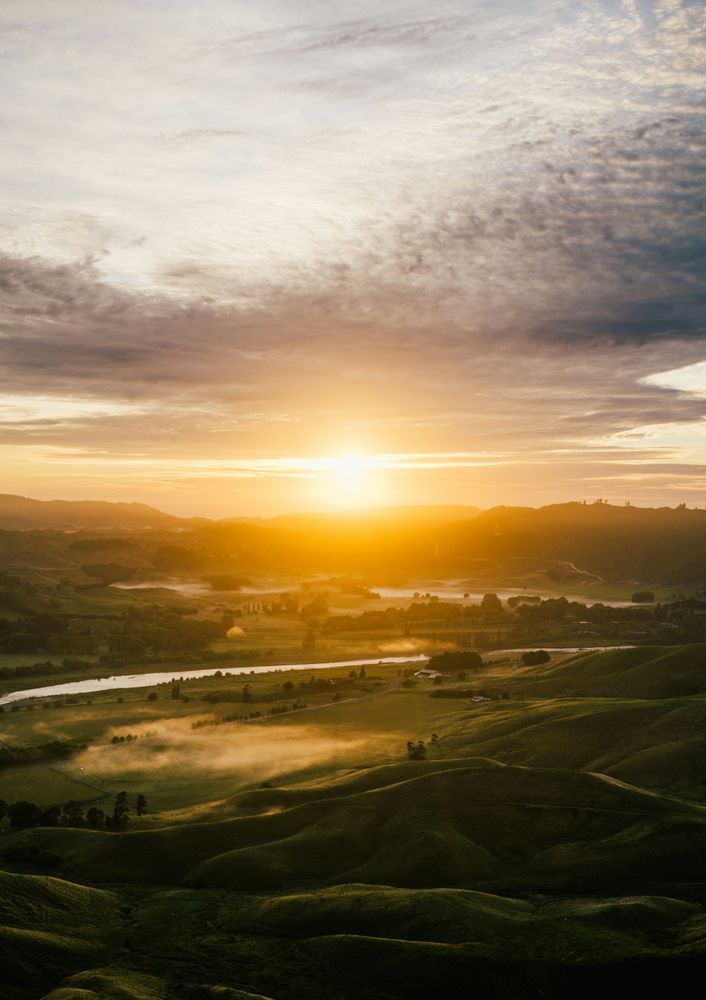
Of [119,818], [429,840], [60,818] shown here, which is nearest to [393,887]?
[429,840]

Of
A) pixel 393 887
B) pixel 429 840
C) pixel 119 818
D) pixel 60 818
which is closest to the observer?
pixel 393 887

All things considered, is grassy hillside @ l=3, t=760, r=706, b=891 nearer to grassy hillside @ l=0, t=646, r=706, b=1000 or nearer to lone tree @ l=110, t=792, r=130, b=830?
grassy hillside @ l=0, t=646, r=706, b=1000

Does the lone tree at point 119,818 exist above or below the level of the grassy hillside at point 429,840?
below

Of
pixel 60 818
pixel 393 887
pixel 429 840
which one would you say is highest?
pixel 429 840

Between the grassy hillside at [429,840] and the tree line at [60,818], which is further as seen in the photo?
the tree line at [60,818]

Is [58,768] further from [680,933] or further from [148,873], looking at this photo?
[680,933]

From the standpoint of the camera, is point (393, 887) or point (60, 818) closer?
point (393, 887)

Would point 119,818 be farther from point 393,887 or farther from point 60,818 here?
point 393,887

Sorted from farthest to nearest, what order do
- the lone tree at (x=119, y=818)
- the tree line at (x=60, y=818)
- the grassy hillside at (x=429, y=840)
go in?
the tree line at (x=60, y=818) < the lone tree at (x=119, y=818) < the grassy hillside at (x=429, y=840)

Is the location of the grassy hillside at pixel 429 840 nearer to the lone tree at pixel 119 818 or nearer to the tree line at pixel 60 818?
the lone tree at pixel 119 818

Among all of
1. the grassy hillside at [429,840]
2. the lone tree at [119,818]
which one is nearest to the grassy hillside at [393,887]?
the grassy hillside at [429,840]

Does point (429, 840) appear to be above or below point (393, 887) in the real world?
above
